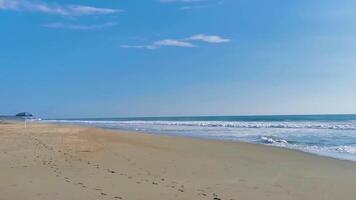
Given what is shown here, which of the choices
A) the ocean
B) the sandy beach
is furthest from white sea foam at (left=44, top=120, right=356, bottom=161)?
the sandy beach

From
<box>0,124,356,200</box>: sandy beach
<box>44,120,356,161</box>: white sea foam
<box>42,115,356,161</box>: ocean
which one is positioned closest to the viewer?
<box>0,124,356,200</box>: sandy beach

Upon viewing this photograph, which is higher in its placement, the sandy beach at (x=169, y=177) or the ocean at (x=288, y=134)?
the ocean at (x=288, y=134)

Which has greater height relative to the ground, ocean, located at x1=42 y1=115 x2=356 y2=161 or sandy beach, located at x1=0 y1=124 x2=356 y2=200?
ocean, located at x1=42 y1=115 x2=356 y2=161

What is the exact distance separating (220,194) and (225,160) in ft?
20.3

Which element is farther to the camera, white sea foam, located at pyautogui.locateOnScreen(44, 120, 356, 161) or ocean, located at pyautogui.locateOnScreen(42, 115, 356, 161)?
ocean, located at pyautogui.locateOnScreen(42, 115, 356, 161)

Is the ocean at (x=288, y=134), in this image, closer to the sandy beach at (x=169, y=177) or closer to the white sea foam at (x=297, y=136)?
the white sea foam at (x=297, y=136)

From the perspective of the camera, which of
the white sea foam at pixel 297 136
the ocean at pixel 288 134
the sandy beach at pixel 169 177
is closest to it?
the sandy beach at pixel 169 177

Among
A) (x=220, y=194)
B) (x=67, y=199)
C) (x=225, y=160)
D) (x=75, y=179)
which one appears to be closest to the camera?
(x=67, y=199)

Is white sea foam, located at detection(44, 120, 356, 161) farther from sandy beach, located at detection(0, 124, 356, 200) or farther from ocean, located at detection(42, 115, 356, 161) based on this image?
sandy beach, located at detection(0, 124, 356, 200)

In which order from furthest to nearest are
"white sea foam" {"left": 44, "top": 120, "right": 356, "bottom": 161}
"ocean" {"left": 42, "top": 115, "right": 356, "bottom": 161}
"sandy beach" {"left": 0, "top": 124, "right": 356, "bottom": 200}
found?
"ocean" {"left": 42, "top": 115, "right": 356, "bottom": 161}, "white sea foam" {"left": 44, "top": 120, "right": 356, "bottom": 161}, "sandy beach" {"left": 0, "top": 124, "right": 356, "bottom": 200}

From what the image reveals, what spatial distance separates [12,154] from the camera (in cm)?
1409

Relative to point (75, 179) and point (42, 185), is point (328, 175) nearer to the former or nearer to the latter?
point (75, 179)

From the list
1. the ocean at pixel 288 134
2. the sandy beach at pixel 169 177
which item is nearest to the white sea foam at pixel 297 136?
the ocean at pixel 288 134

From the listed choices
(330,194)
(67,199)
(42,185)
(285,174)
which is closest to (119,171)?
(42,185)
